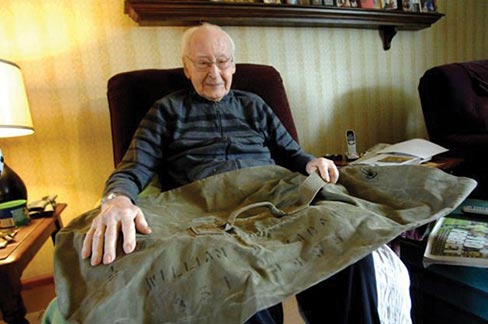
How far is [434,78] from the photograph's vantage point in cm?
161

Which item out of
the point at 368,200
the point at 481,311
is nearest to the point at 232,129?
the point at 368,200

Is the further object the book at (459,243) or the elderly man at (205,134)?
the elderly man at (205,134)

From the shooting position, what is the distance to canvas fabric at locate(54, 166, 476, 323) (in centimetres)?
50

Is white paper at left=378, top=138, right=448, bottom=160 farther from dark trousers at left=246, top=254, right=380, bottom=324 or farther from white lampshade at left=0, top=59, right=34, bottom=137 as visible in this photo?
white lampshade at left=0, top=59, right=34, bottom=137

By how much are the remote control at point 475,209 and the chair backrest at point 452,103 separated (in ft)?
2.41

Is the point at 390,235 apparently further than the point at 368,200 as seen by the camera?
No

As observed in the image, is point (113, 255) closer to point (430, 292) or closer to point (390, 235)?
point (390, 235)

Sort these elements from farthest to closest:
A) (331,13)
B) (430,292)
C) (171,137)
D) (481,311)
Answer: (331,13) → (171,137) → (430,292) → (481,311)

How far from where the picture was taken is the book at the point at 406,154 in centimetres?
130

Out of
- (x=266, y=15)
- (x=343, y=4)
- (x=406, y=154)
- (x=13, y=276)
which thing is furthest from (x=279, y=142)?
(x=343, y=4)

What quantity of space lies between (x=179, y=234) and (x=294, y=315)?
62cm

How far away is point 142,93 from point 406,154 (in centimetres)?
106

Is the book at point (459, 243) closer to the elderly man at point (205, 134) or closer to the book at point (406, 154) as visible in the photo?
the elderly man at point (205, 134)

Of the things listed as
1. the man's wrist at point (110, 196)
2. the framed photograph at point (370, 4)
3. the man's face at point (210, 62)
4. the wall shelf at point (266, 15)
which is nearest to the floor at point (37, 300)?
the man's wrist at point (110, 196)
